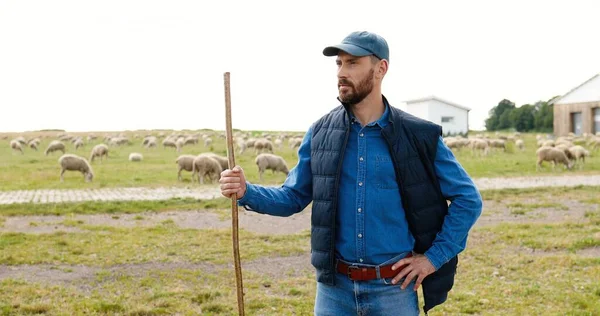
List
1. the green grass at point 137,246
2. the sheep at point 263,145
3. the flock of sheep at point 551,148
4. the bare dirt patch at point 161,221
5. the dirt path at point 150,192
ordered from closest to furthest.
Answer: the green grass at point 137,246, the bare dirt patch at point 161,221, the dirt path at point 150,192, the flock of sheep at point 551,148, the sheep at point 263,145

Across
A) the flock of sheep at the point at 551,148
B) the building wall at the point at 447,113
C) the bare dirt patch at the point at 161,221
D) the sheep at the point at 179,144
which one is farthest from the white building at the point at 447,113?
the bare dirt patch at the point at 161,221

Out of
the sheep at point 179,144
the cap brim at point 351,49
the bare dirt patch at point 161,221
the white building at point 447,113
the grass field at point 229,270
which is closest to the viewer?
the cap brim at point 351,49

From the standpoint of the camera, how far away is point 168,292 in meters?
7.47

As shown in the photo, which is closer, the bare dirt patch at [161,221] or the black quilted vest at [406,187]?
the black quilted vest at [406,187]

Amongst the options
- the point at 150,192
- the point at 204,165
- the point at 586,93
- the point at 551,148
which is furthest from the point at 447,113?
the point at 150,192

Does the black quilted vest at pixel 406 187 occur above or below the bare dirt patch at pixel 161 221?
above

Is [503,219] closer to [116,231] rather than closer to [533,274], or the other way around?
[533,274]

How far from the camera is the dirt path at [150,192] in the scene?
1712cm

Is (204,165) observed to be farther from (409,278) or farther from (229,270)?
(409,278)

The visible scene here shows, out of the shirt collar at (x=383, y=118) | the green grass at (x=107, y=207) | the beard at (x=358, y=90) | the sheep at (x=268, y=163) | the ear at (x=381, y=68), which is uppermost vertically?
the ear at (x=381, y=68)

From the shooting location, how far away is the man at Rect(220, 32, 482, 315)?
10.5 feet

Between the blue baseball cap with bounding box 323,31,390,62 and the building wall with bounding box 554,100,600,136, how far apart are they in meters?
58.8

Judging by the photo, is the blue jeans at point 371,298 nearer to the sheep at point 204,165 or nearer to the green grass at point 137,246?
the green grass at point 137,246

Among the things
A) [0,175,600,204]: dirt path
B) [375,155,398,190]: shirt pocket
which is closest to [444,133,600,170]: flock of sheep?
[0,175,600,204]: dirt path
